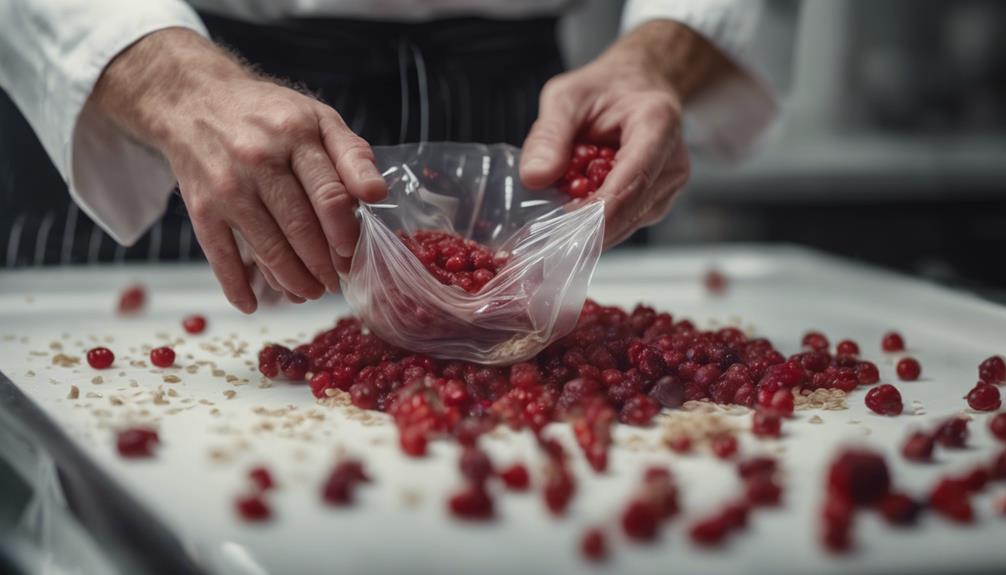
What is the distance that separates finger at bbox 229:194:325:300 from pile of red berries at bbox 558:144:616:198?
325 mm

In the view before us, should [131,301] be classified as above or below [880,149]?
below

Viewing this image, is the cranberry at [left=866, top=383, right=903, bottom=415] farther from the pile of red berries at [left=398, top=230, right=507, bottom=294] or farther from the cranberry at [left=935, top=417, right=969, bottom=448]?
the pile of red berries at [left=398, top=230, right=507, bottom=294]

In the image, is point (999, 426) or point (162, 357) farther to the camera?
point (162, 357)

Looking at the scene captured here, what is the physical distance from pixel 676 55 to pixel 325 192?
2.74 feet

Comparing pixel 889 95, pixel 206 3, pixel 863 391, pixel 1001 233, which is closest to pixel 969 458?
pixel 863 391

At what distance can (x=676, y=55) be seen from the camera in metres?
1.58

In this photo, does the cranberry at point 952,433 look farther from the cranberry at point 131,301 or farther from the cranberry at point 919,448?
the cranberry at point 131,301

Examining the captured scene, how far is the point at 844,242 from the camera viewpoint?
10.3ft

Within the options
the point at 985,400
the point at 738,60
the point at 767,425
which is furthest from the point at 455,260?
the point at 738,60

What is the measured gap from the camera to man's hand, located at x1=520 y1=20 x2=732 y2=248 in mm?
1091

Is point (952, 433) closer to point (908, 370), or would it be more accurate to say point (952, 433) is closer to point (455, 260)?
point (908, 370)

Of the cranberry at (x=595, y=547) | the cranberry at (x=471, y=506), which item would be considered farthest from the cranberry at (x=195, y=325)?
the cranberry at (x=595, y=547)

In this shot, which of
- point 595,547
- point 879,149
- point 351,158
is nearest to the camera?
point 595,547

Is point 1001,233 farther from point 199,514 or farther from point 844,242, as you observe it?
point 199,514
